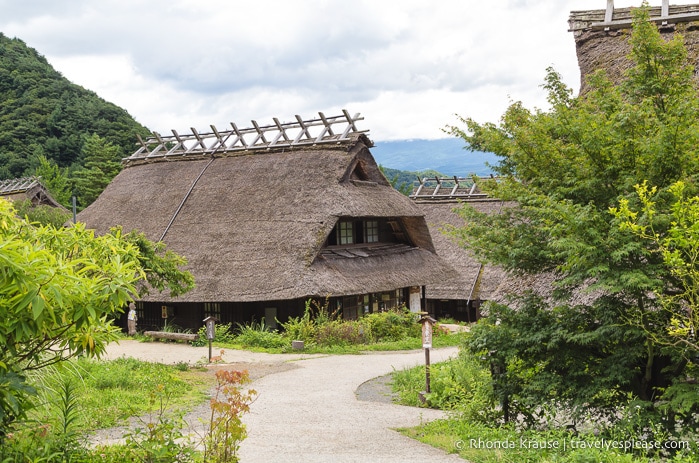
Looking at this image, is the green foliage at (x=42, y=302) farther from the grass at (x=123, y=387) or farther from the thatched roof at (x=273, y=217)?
the thatched roof at (x=273, y=217)

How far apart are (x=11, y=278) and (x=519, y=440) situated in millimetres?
6400

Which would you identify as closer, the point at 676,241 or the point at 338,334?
the point at 676,241

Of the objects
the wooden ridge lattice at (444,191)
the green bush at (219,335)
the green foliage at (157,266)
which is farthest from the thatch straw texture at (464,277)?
the green foliage at (157,266)

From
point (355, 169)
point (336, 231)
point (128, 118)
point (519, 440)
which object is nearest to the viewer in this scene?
point (519, 440)

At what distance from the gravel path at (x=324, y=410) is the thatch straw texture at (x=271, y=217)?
3.18 m

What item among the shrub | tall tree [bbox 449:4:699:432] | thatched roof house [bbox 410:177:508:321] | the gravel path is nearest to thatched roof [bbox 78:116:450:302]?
the shrub

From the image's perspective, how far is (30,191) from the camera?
138ft

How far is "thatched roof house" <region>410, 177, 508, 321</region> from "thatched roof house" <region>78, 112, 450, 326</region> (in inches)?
110

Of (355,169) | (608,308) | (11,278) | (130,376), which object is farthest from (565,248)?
(355,169)

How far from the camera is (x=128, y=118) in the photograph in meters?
57.4

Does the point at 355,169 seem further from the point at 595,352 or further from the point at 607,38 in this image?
the point at 595,352

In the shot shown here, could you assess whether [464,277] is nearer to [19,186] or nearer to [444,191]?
[444,191]

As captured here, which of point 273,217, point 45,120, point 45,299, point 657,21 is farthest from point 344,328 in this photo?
point 45,120

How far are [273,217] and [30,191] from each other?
2564 cm
